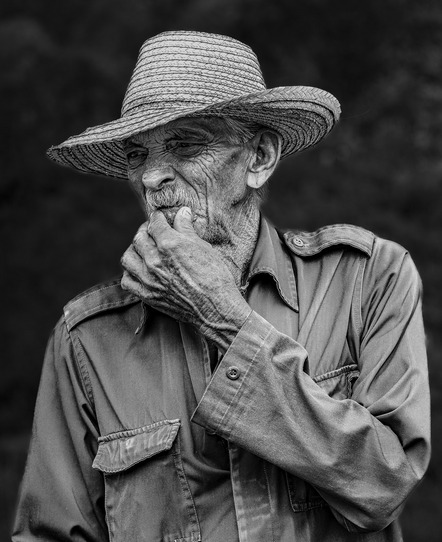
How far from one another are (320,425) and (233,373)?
0.75ft

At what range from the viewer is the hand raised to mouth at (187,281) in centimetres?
255

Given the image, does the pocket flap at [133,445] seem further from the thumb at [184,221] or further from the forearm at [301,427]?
the thumb at [184,221]

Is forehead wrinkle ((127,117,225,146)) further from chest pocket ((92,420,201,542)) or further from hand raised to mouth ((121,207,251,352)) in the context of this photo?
chest pocket ((92,420,201,542))

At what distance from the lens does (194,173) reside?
2.77 m

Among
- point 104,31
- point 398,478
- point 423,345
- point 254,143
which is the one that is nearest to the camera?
point 398,478

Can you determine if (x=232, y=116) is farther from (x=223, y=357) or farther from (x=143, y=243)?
(x=223, y=357)

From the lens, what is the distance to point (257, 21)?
21.0 feet

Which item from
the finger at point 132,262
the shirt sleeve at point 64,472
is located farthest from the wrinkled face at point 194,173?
the shirt sleeve at point 64,472

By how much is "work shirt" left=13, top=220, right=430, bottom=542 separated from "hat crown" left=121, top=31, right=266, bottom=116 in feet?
Answer: 1.23

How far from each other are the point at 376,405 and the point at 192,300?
491 millimetres

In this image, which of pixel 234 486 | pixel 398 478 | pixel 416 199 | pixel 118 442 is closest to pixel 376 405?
pixel 398 478

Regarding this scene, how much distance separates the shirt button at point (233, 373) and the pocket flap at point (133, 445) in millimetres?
230

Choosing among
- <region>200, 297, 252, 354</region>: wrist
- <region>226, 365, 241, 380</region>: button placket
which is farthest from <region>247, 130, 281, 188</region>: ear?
<region>226, 365, 241, 380</region>: button placket

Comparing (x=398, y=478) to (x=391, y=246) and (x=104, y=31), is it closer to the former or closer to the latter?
(x=391, y=246)
